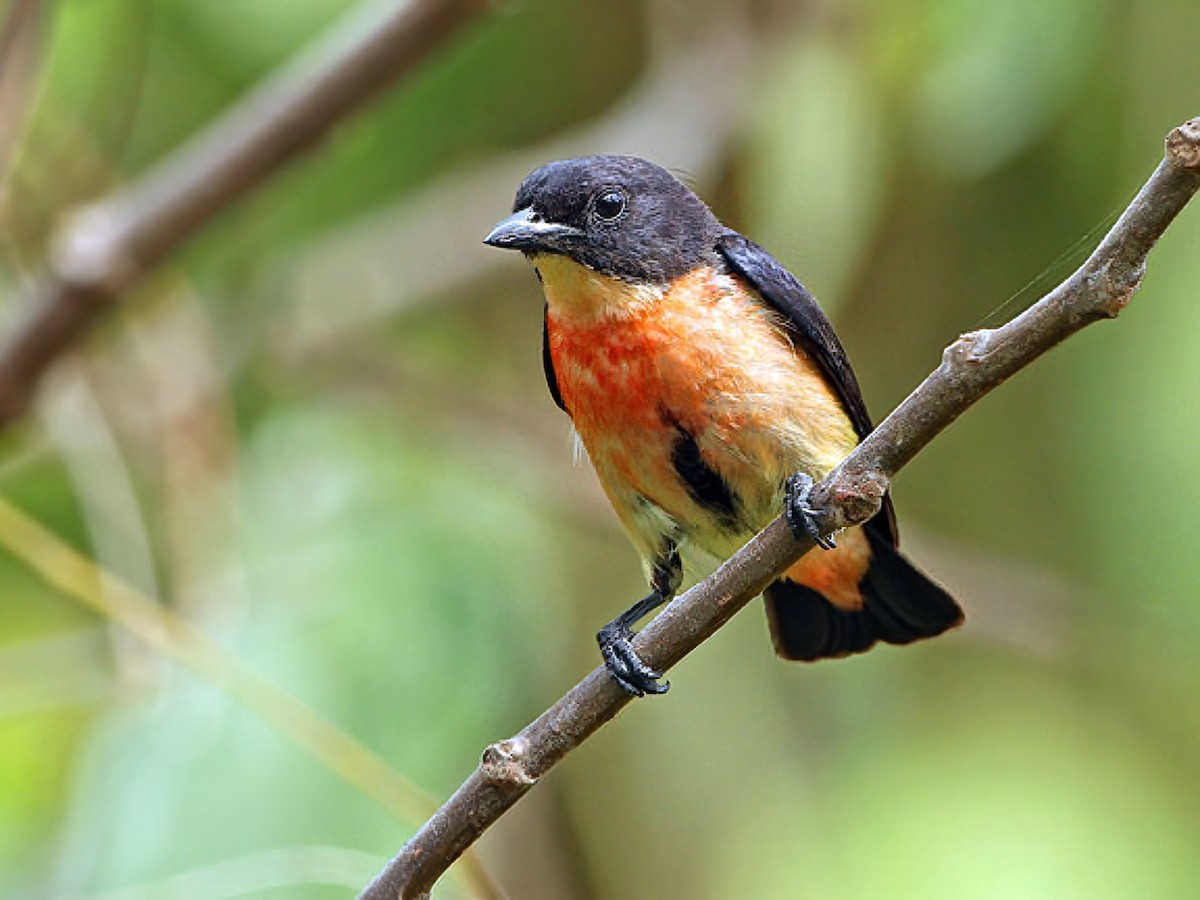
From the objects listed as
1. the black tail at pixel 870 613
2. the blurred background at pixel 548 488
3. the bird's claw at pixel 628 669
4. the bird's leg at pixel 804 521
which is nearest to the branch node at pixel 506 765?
the bird's claw at pixel 628 669

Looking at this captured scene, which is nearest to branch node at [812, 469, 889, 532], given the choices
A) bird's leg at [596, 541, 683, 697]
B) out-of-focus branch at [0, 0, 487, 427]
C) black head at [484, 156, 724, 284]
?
bird's leg at [596, 541, 683, 697]

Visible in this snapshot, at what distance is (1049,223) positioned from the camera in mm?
3572

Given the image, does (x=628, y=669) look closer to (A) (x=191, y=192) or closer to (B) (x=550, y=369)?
(B) (x=550, y=369)

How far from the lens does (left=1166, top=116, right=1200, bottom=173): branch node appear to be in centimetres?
159

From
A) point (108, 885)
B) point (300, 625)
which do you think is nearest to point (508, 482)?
point (300, 625)

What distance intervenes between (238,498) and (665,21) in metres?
1.80

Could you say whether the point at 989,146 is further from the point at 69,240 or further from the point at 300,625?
the point at 69,240

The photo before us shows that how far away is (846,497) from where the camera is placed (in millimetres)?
1963

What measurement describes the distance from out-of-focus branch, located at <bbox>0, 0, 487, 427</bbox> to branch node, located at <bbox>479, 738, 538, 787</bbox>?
6.51 feet

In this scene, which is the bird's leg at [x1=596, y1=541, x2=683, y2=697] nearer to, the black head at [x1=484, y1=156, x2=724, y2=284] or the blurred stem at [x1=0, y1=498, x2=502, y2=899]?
the blurred stem at [x1=0, y1=498, x2=502, y2=899]

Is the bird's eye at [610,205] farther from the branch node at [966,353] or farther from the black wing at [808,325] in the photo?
the branch node at [966,353]

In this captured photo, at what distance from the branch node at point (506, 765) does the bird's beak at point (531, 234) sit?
48.3 inches

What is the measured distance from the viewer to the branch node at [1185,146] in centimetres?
159

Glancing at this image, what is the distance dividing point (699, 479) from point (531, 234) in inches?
22.6
